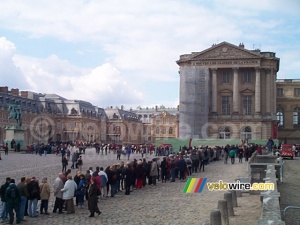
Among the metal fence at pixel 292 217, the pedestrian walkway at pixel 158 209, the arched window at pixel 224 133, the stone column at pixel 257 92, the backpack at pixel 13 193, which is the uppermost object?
the stone column at pixel 257 92

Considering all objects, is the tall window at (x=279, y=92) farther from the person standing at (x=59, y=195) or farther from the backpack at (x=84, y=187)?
the person standing at (x=59, y=195)

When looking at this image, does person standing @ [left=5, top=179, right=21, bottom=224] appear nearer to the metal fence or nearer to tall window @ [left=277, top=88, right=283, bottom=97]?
the metal fence

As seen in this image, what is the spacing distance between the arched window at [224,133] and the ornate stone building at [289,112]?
1567 centimetres

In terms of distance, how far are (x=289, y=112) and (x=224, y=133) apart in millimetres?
18805

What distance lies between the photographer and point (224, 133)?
7544cm

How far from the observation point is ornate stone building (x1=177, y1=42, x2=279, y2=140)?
72875 millimetres

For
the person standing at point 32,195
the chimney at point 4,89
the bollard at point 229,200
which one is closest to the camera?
the bollard at point 229,200

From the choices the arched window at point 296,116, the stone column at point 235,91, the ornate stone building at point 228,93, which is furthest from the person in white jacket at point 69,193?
the arched window at point 296,116

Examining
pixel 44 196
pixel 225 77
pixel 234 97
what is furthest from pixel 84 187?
pixel 225 77

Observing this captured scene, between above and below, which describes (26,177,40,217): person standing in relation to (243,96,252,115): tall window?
below

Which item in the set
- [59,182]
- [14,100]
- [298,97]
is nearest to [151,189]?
[59,182]

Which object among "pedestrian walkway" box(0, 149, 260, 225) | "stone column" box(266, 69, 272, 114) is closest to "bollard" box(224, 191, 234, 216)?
"pedestrian walkway" box(0, 149, 260, 225)

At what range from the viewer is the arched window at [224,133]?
7544 cm

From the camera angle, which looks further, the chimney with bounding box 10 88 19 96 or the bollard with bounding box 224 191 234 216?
the chimney with bounding box 10 88 19 96
